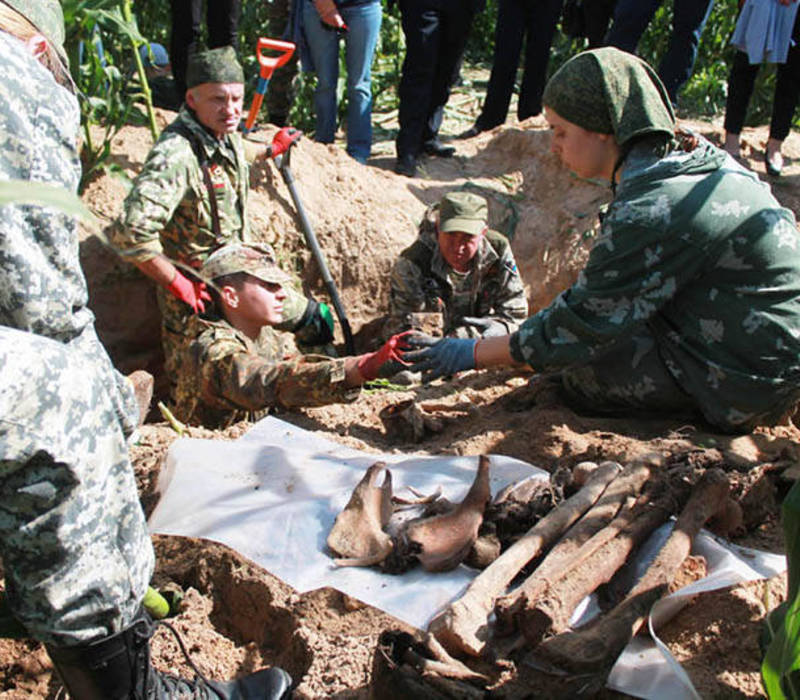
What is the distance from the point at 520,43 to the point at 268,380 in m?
4.38

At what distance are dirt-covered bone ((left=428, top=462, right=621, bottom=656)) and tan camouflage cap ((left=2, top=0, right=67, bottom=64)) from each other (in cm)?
176

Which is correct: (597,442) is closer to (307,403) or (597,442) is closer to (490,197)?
(307,403)

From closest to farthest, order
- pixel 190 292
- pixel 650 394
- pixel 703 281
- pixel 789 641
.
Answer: pixel 789 641
pixel 703 281
pixel 650 394
pixel 190 292

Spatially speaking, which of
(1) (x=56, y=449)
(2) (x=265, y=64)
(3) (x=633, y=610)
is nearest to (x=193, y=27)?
(2) (x=265, y=64)

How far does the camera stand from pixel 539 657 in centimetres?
202

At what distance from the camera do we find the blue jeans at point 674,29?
21.1ft

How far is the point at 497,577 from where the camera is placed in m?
2.31

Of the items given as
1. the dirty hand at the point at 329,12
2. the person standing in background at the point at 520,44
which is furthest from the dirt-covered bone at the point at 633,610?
the person standing in background at the point at 520,44

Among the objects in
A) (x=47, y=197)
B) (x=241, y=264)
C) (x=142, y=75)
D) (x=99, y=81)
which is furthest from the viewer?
(x=142, y=75)

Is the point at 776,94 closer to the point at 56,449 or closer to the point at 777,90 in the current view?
the point at 777,90

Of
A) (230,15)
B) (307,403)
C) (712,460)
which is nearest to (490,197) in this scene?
(230,15)

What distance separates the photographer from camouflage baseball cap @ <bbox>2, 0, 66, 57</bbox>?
84.3 inches

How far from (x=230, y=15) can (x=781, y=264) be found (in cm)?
418

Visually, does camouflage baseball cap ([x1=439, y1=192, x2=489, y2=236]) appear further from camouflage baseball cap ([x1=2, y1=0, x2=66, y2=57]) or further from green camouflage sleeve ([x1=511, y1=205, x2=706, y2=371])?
camouflage baseball cap ([x1=2, y1=0, x2=66, y2=57])
